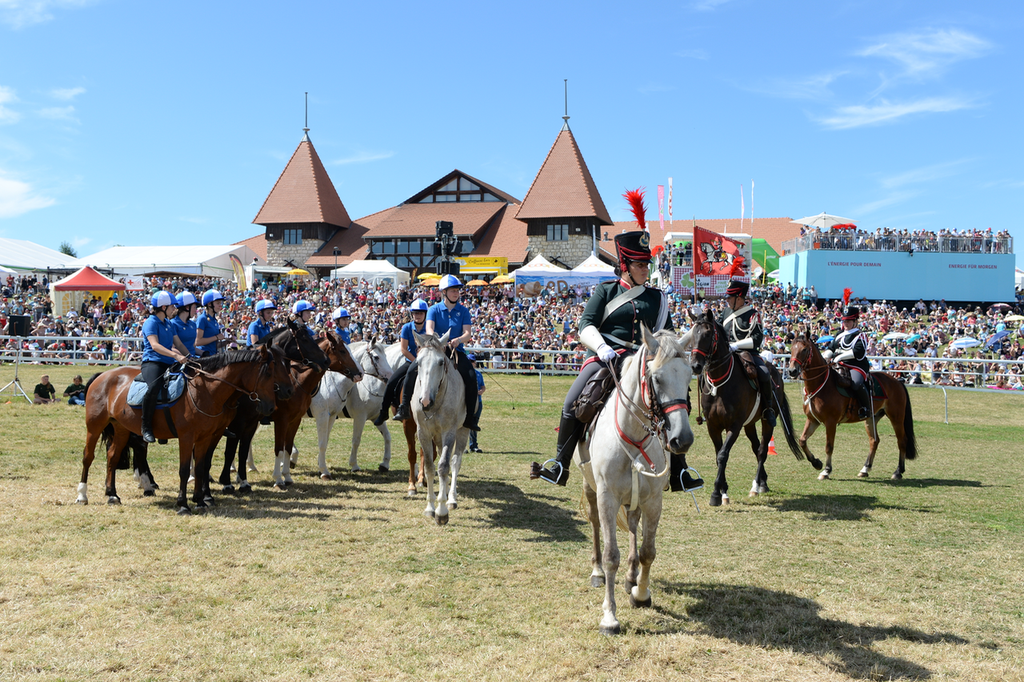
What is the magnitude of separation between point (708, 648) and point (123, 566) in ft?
16.5

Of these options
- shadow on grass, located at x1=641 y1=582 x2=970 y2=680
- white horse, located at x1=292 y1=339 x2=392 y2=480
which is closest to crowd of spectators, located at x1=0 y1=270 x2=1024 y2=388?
white horse, located at x1=292 y1=339 x2=392 y2=480

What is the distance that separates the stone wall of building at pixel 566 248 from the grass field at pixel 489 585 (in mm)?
48693

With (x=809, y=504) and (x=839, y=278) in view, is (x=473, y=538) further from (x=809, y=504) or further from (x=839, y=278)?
(x=839, y=278)

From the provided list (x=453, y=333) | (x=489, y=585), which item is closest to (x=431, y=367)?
(x=453, y=333)

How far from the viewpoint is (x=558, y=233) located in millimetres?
59688

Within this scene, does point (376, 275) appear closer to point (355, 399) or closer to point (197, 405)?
point (355, 399)

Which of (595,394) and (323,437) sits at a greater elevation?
(595,394)

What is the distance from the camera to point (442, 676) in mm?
4570

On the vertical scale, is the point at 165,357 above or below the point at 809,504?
above

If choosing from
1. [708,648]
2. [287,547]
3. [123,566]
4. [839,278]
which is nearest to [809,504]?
[708,648]

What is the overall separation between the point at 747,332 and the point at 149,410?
7.82 m

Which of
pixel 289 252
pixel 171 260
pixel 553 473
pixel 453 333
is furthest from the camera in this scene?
pixel 289 252

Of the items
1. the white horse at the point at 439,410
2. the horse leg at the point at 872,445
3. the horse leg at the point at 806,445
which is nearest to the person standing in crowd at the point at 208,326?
the white horse at the point at 439,410

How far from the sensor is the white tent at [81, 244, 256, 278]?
5119 centimetres
